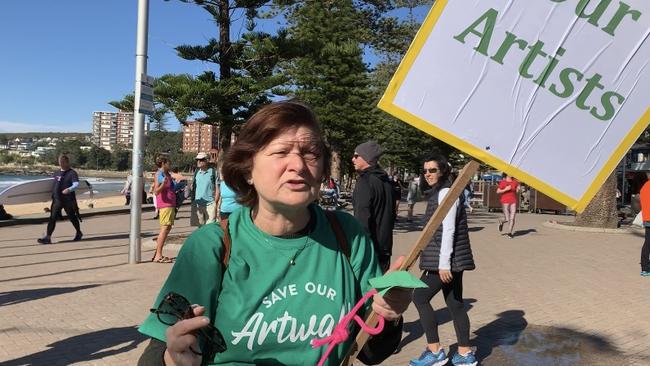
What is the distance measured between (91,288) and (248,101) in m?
5.79

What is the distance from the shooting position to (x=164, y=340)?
150 centimetres

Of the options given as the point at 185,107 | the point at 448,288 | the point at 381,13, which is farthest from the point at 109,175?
the point at 448,288

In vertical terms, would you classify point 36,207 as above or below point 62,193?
below

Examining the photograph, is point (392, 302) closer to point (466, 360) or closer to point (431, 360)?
point (431, 360)

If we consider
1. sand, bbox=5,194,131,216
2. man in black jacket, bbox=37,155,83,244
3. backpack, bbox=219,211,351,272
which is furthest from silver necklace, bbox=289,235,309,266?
sand, bbox=5,194,131,216

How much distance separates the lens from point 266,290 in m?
1.71

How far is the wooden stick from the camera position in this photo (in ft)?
5.72

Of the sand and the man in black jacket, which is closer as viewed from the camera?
the man in black jacket

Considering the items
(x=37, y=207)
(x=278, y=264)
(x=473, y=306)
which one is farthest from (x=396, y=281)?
(x=37, y=207)

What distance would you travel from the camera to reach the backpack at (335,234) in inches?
67.6

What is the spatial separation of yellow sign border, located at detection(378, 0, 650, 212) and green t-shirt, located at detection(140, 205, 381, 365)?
55cm

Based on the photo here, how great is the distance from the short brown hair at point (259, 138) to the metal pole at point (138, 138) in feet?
25.5

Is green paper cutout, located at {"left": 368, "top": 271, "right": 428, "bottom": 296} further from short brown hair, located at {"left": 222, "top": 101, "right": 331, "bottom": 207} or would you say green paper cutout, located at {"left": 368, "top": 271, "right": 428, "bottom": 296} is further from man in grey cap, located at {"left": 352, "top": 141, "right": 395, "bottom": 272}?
man in grey cap, located at {"left": 352, "top": 141, "right": 395, "bottom": 272}

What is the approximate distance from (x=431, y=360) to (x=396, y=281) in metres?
3.47
